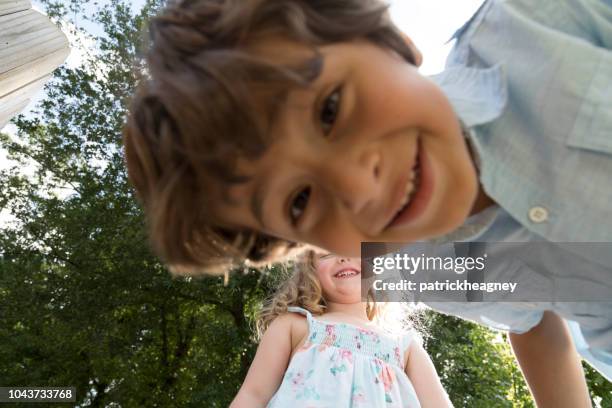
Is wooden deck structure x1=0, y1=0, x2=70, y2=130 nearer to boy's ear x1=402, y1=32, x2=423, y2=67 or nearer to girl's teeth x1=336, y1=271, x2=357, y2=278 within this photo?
boy's ear x1=402, y1=32, x2=423, y2=67

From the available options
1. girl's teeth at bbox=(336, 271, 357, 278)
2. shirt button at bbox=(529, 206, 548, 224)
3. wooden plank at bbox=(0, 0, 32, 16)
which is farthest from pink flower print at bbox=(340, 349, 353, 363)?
wooden plank at bbox=(0, 0, 32, 16)

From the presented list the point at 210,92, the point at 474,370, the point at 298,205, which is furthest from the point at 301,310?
the point at 474,370

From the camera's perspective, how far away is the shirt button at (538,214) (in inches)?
48.9

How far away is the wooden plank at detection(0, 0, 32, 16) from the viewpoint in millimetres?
1195

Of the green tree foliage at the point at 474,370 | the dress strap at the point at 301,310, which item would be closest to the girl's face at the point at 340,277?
the dress strap at the point at 301,310

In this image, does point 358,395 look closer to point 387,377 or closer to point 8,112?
point 387,377

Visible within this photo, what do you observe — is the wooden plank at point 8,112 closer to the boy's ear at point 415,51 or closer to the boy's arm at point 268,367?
the boy's ear at point 415,51

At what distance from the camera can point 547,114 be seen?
1.21 metres

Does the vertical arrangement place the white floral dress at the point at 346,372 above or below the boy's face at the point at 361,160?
below

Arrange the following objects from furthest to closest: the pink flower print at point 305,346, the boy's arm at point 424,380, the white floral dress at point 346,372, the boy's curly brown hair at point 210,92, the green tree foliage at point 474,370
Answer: the green tree foliage at point 474,370 < the pink flower print at point 305,346 < the boy's arm at point 424,380 < the white floral dress at point 346,372 < the boy's curly brown hair at point 210,92

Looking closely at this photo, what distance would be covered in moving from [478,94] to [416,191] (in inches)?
11.8

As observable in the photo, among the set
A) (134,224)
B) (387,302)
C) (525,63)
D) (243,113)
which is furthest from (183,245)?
(134,224)

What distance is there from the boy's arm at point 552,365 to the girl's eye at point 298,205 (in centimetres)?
95

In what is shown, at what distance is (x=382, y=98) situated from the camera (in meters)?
1.19
